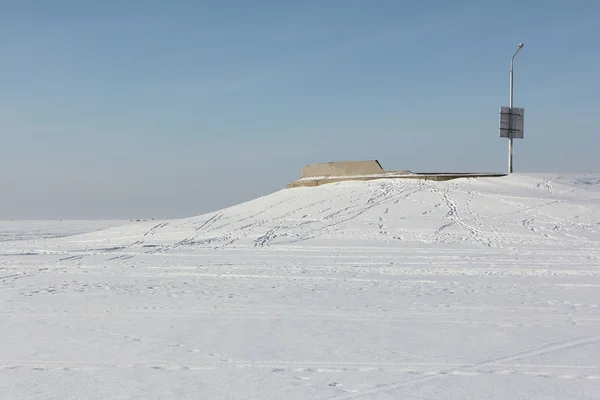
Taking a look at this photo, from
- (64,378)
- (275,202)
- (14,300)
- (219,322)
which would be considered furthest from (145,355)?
(275,202)

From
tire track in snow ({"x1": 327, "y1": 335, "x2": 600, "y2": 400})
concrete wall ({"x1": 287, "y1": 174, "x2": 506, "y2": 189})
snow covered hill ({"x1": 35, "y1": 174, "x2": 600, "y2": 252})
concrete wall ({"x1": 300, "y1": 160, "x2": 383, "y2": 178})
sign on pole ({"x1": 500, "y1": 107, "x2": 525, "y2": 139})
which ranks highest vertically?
sign on pole ({"x1": 500, "y1": 107, "x2": 525, "y2": 139})

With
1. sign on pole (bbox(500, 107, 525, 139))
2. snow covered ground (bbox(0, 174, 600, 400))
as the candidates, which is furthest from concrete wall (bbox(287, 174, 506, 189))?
snow covered ground (bbox(0, 174, 600, 400))

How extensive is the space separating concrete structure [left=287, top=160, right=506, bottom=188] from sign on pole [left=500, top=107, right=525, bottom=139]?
6.11 ft

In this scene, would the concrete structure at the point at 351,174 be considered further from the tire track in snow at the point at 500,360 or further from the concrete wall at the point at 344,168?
the tire track in snow at the point at 500,360

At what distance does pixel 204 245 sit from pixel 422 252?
688 centimetres

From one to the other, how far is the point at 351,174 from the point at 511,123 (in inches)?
308

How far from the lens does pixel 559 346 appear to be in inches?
254

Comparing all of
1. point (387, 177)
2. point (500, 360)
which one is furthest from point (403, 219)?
point (500, 360)

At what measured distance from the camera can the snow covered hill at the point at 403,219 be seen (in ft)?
62.3

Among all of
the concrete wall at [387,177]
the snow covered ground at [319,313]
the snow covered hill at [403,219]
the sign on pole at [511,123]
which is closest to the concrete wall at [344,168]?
the concrete wall at [387,177]

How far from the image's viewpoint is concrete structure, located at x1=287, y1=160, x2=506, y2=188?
89.0 ft

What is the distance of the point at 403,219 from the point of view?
2148 centimetres

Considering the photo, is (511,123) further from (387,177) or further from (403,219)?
(403,219)

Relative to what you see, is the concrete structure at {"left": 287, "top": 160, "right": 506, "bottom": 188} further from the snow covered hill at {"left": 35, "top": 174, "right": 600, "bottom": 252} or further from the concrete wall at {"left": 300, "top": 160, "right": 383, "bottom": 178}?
the snow covered hill at {"left": 35, "top": 174, "right": 600, "bottom": 252}
